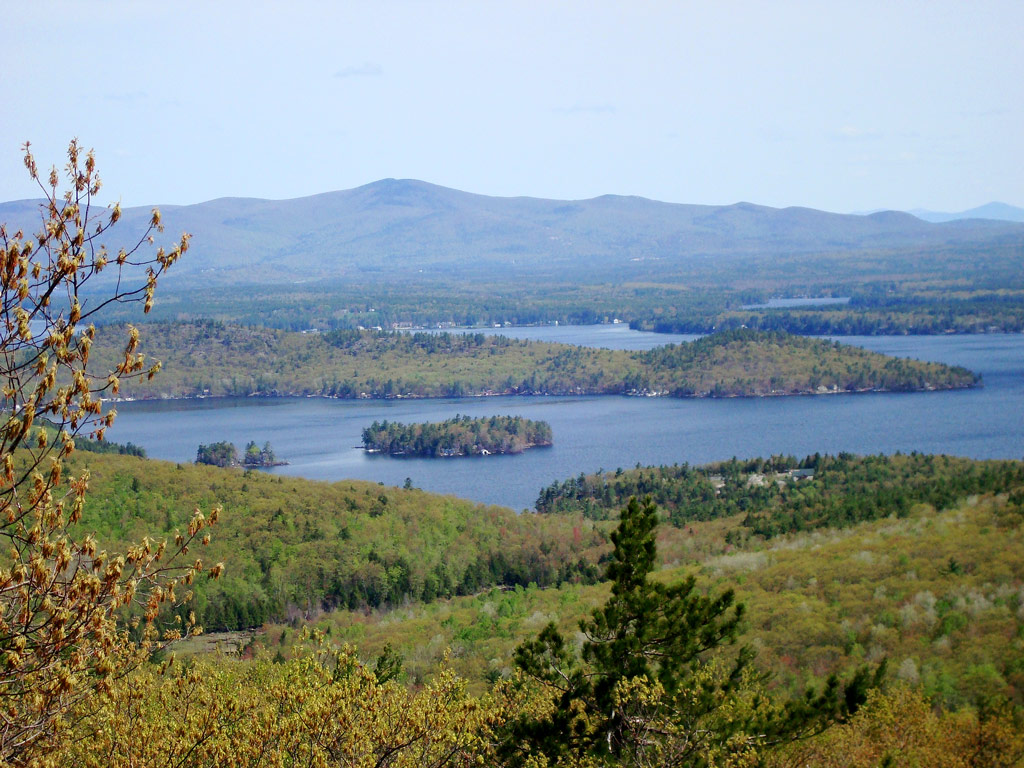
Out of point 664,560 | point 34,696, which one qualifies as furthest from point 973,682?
point 664,560

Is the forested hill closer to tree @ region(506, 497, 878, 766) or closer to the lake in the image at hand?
the lake

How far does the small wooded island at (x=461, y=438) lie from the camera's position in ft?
335

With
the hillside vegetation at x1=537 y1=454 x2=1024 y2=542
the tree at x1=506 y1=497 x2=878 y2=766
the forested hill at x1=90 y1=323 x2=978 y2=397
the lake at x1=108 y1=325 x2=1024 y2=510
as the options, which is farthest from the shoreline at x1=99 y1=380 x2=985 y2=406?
the tree at x1=506 y1=497 x2=878 y2=766

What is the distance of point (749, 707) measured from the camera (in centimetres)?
1538

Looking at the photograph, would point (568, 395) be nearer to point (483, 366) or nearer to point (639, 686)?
point (483, 366)

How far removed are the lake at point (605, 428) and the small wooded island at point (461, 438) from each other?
241 centimetres

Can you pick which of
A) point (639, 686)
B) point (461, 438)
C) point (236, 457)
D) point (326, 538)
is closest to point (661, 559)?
point (326, 538)

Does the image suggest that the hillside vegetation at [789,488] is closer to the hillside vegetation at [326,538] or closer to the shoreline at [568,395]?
Answer: the hillside vegetation at [326,538]

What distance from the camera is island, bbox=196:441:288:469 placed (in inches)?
3679

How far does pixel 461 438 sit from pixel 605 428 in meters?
16.1

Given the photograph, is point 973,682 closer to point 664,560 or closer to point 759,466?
point 664,560

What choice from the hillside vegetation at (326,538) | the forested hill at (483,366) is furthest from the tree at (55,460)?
the forested hill at (483,366)

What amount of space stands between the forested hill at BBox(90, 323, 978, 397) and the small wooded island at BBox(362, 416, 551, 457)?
36108 mm

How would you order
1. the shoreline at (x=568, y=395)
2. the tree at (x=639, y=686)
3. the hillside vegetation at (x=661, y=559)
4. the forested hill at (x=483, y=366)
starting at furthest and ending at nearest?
1. the forested hill at (x=483, y=366)
2. the shoreline at (x=568, y=395)
3. the hillside vegetation at (x=661, y=559)
4. the tree at (x=639, y=686)
